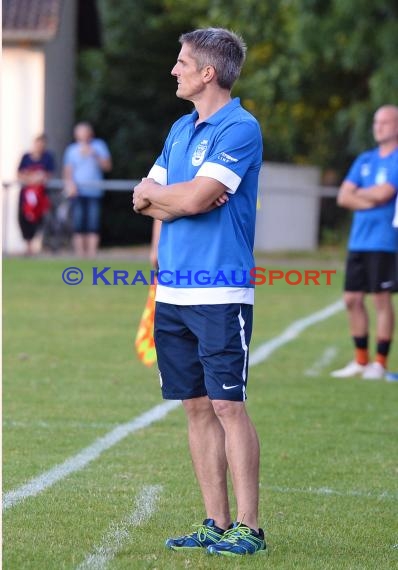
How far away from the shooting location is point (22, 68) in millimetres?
26625

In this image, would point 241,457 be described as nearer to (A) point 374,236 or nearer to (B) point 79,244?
(A) point 374,236

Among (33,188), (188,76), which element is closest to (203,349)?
(188,76)

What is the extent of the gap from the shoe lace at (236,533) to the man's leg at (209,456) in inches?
7.0

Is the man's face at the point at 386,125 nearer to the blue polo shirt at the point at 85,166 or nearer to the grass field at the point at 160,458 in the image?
the grass field at the point at 160,458

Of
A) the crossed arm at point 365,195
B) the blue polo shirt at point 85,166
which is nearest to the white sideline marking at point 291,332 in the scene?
the crossed arm at point 365,195

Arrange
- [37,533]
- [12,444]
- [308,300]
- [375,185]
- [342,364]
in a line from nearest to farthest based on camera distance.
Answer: [37,533] → [12,444] → [375,185] → [342,364] → [308,300]

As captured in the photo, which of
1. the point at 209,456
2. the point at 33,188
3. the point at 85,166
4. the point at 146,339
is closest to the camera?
the point at 209,456

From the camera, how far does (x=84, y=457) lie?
740cm

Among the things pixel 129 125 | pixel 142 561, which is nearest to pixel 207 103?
pixel 142 561

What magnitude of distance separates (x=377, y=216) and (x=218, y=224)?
5.84 meters

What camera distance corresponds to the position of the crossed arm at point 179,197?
5.28 m

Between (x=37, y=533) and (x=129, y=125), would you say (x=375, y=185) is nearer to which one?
(x=37, y=533)

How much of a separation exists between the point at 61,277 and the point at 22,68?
8.13 m

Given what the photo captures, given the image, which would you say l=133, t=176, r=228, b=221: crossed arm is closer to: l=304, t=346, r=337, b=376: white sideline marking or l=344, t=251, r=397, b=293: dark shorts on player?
l=344, t=251, r=397, b=293: dark shorts on player
